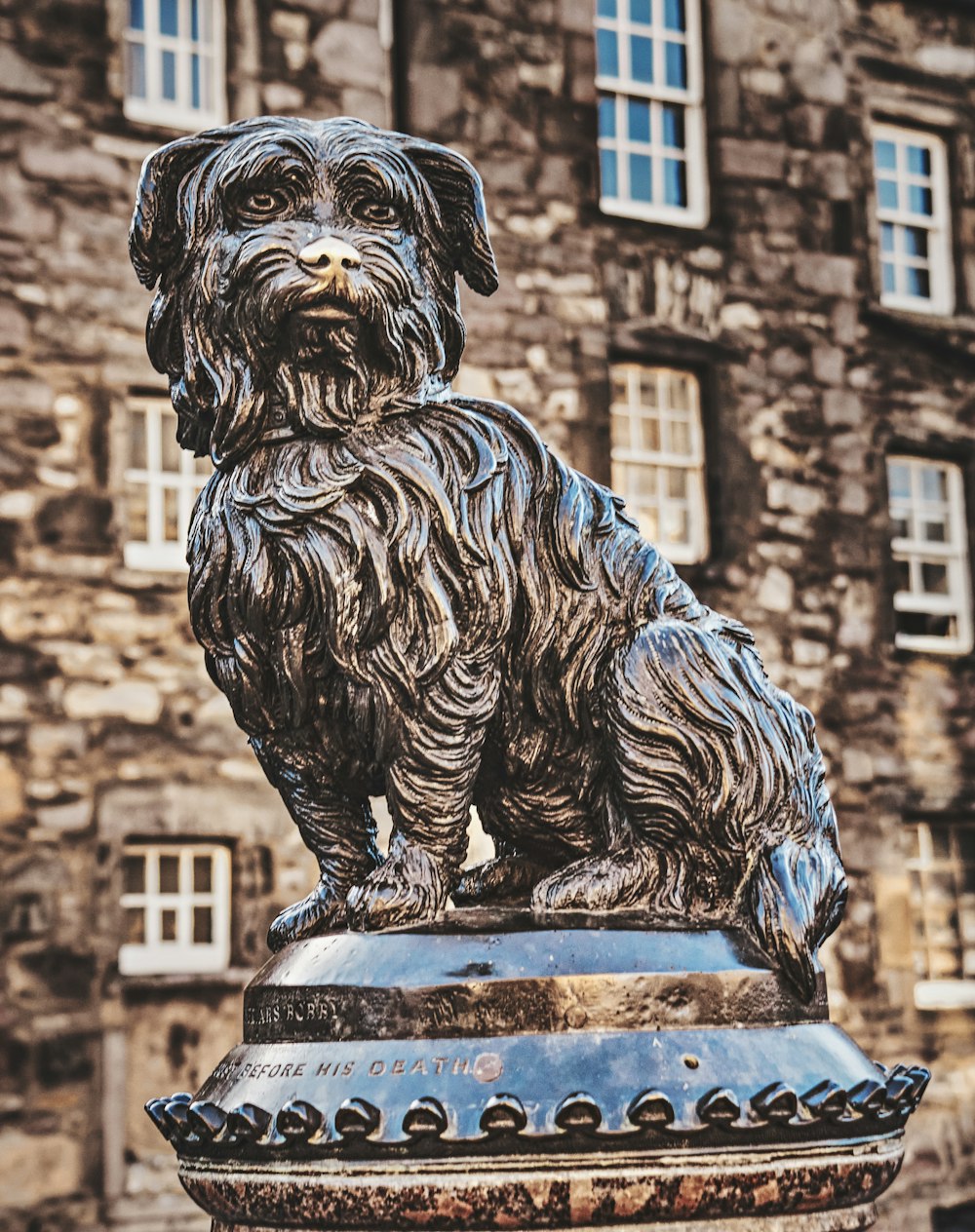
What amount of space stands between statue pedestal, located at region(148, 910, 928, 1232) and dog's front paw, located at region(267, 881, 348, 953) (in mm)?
149

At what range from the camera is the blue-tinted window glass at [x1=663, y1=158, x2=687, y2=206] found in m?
14.2

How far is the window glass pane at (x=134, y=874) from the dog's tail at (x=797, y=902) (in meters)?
8.88

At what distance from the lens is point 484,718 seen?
2859 mm

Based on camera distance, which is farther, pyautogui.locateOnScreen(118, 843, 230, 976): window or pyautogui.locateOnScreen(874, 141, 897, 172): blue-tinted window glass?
pyautogui.locateOnScreen(874, 141, 897, 172): blue-tinted window glass

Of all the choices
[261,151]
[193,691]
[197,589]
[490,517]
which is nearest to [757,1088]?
[490,517]

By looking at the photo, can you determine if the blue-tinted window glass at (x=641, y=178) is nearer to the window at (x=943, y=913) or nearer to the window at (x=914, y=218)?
the window at (x=914, y=218)

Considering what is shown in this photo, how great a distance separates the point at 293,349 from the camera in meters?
2.86

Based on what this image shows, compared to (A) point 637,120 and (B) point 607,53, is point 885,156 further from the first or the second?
(B) point 607,53

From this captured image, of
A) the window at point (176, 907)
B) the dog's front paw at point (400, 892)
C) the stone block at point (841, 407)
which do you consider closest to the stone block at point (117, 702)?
the window at point (176, 907)

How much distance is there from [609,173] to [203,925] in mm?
6386

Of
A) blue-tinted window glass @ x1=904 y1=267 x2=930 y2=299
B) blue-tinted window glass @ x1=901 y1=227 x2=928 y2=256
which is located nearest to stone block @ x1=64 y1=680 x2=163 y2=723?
blue-tinted window glass @ x1=904 y1=267 x2=930 y2=299

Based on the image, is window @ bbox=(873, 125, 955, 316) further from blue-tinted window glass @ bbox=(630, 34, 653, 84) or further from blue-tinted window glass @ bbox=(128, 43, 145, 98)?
blue-tinted window glass @ bbox=(128, 43, 145, 98)

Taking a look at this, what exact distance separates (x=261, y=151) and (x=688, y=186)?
1186cm

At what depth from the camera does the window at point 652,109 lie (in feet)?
45.9
